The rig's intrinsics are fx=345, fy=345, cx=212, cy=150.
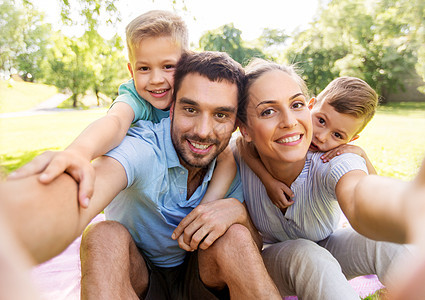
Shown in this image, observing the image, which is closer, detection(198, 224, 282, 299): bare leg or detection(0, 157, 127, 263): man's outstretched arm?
detection(0, 157, 127, 263): man's outstretched arm

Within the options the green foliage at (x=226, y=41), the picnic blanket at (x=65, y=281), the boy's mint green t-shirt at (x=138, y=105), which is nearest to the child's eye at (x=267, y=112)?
the boy's mint green t-shirt at (x=138, y=105)

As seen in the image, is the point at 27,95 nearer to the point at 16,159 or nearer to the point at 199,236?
the point at 16,159

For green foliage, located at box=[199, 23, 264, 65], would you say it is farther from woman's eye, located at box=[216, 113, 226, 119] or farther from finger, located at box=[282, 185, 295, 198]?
finger, located at box=[282, 185, 295, 198]

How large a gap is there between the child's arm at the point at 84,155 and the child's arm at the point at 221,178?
0.65 m

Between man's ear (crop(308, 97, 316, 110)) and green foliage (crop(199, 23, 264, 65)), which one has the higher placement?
man's ear (crop(308, 97, 316, 110))

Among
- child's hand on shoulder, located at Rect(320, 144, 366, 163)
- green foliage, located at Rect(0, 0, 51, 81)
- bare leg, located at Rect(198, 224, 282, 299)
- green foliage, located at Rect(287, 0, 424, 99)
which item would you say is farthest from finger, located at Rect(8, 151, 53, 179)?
green foliage, located at Rect(287, 0, 424, 99)

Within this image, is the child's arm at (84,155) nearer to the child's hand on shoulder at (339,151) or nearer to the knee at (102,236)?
the knee at (102,236)

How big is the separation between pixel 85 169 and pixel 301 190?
4.40 feet

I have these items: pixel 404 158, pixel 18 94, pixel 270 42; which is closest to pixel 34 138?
pixel 404 158

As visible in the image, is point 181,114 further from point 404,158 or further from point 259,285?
point 404,158

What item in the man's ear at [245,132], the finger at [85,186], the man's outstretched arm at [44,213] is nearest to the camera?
the man's outstretched arm at [44,213]

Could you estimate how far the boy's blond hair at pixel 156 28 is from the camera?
2475 mm

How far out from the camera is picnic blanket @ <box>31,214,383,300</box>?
2629 mm

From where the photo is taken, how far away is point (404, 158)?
8602 mm
